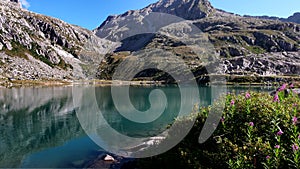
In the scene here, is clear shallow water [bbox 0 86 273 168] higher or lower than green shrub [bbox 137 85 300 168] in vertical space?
lower

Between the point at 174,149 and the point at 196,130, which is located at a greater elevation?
the point at 196,130

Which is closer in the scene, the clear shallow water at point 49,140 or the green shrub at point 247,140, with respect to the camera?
the green shrub at point 247,140

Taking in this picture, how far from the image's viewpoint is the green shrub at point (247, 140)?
9.33 m

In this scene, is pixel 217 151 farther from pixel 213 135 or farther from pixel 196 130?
pixel 196 130

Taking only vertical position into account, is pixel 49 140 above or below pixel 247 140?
below

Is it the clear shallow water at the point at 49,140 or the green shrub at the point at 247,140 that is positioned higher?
the green shrub at the point at 247,140

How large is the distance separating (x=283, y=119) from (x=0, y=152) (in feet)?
96.7

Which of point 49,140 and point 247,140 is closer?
point 247,140

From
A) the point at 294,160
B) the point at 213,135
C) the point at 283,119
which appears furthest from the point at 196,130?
the point at 294,160

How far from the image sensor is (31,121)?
156 ft

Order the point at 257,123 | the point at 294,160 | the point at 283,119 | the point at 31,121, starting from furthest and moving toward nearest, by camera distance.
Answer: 1. the point at 31,121
2. the point at 257,123
3. the point at 283,119
4. the point at 294,160

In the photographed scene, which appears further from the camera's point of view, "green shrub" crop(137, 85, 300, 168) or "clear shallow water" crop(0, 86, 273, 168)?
"clear shallow water" crop(0, 86, 273, 168)

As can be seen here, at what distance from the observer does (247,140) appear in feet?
35.6

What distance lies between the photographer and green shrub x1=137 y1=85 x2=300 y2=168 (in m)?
9.33
